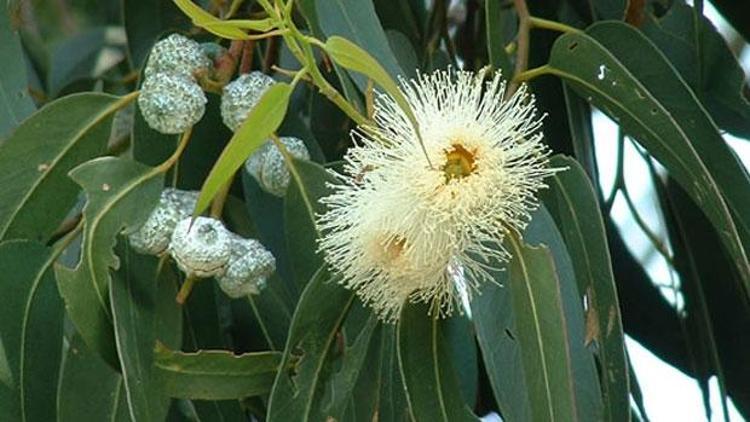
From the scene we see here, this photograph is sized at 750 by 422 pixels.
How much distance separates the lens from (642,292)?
174cm

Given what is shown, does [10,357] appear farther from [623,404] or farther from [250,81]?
[623,404]

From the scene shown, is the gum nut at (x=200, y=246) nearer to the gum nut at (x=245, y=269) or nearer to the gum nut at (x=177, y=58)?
the gum nut at (x=245, y=269)

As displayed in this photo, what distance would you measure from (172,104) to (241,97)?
5 centimetres

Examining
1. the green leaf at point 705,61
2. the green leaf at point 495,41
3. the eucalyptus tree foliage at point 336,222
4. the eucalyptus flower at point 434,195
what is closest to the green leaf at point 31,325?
the eucalyptus tree foliage at point 336,222

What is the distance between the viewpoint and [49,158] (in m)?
1.24

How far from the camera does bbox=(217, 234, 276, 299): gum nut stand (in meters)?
1.12

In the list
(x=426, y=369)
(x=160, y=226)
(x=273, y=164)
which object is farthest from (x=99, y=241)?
(x=426, y=369)

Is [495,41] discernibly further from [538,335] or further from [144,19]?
[144,19]

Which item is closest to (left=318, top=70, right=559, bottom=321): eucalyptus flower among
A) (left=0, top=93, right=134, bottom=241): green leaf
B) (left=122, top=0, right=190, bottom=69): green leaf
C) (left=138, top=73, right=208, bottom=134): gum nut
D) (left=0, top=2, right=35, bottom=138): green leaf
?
(left=138, top=73, right=208, bottom=134): gum nut

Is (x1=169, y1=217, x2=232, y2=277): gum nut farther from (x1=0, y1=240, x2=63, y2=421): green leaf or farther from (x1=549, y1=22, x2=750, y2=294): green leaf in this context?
(x1=549, y1=22, x2=750, y2=294): green leaf

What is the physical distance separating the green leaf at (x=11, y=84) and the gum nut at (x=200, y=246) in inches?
11.6

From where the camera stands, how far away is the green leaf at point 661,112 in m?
1.21

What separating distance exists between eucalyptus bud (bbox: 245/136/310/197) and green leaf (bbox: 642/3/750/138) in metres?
0.40

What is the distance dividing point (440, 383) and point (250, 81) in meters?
0.25
